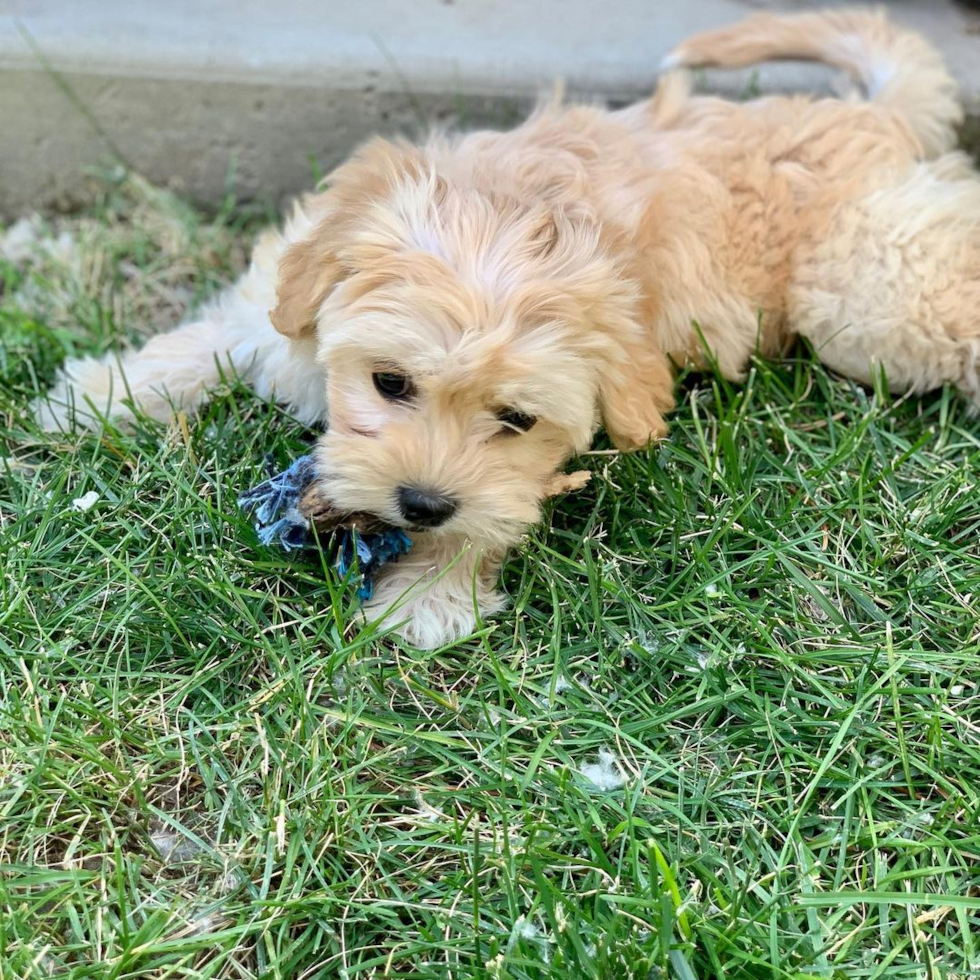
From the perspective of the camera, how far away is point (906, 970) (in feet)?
6.88

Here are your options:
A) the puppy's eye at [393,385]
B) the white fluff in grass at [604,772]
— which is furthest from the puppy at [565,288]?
the white fluff in grass at [604,772]

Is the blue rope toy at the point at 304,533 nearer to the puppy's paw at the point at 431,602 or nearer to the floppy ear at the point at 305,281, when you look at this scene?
the puppy's paw at the point at 431,602

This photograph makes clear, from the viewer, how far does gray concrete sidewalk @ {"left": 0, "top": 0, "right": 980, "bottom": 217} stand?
147 inches

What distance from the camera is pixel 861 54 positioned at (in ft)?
11.9

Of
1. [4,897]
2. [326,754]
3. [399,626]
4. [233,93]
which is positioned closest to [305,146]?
[233,93]

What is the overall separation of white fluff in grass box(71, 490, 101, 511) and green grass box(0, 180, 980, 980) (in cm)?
2

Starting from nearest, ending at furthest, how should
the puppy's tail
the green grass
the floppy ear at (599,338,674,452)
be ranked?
the green grass
the floppy ear at (599,338,674,452)
the puppy's tail

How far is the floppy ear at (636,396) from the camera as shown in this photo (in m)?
2.56

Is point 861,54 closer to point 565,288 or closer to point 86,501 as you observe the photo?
point 565,288

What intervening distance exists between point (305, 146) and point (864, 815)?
3165 millimetres

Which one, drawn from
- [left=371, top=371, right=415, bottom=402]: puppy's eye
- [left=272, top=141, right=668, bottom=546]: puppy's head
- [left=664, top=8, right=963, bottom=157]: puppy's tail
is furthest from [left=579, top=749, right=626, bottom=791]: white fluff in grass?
[left=664, top=8, right=963, bottom=157]: puppy's tail

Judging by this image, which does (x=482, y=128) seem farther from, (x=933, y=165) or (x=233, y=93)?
(x=933, y=165)

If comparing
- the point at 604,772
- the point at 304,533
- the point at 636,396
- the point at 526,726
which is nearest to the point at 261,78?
the point at 304,533

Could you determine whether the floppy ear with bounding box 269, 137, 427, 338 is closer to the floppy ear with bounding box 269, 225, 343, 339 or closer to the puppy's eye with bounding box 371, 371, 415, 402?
the floppy ear with bounding box 269, 225, 343, 339
